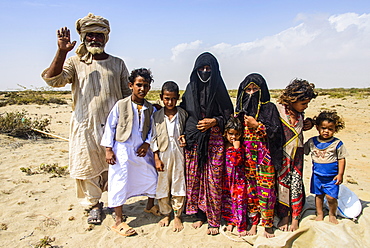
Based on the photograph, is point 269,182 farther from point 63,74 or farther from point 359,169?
point 359,169

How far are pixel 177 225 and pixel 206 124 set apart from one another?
1.34 metres

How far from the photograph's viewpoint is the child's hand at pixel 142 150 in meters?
3.27

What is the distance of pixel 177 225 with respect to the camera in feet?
10.9

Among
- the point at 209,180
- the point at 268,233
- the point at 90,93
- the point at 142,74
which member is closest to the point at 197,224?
the point at 209,180

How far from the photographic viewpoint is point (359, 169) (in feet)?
19.5

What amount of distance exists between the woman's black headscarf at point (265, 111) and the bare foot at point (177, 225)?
1.37m

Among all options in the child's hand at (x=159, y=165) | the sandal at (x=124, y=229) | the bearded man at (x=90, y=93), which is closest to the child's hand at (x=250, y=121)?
the child's hand at (x=159, y=165)

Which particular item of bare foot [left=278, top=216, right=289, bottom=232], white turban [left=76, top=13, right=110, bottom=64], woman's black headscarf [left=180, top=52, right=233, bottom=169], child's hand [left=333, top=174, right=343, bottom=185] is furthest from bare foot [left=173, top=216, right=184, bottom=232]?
white turban [left=76, top=13, right=110, bottom=64]

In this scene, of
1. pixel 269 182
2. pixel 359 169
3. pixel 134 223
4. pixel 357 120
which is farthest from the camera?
pixel 357 120

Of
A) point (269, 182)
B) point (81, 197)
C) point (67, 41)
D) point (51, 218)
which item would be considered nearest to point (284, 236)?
point (269, 182)

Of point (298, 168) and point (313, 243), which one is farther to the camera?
point (298, 168)

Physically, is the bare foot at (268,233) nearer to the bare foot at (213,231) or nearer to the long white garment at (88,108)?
the bare foot at (213,231)

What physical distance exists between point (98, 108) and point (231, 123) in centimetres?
167

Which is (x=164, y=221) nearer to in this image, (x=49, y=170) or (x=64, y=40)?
(x=64, y=40)
